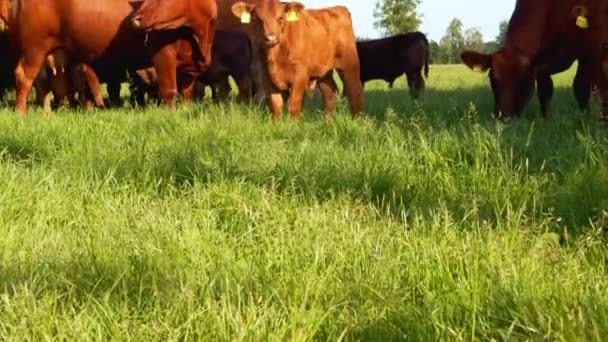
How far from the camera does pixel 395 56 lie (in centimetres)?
1803

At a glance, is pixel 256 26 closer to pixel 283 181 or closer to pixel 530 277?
pixel 283 181

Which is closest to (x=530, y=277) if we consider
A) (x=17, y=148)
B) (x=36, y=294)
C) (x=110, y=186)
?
(x=36, y=294)

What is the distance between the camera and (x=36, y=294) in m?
2.43

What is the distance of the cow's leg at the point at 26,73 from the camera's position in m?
9.02

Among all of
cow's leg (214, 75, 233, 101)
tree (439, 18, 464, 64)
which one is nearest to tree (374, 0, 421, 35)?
A: tree (439, 18, 464, 64)

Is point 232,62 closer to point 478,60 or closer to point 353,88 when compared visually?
point 353,88

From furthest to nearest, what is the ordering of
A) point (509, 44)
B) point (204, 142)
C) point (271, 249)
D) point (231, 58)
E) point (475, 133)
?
point (231, 58) < point (509, 44) < point (204, 142) < point (475, 133) < point (271, 249)

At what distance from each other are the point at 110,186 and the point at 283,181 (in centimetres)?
96

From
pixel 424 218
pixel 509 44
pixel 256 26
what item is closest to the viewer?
pixel 424 218

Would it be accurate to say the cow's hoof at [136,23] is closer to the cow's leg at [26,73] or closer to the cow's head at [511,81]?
the cow's leg at [26,73]

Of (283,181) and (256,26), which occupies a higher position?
(256,26)

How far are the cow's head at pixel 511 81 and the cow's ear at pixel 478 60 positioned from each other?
0.10 m

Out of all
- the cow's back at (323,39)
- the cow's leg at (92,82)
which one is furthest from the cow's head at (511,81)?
the cow's leg at (92,82)

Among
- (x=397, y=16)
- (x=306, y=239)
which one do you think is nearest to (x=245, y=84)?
(x=306, y=239)
